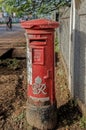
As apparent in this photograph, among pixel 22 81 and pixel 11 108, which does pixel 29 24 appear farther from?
pixel 22 81

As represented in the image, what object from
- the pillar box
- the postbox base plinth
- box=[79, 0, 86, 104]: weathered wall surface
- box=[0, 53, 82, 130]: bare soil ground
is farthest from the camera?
box=[0, 53, 82, 130]: bare soil ground

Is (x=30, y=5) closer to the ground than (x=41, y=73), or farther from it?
farther from it

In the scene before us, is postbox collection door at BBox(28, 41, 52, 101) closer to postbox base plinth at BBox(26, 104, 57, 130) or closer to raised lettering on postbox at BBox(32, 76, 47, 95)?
→ raised lettering on postbox at BBox(32, 76, 47, 95)

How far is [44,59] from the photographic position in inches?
176

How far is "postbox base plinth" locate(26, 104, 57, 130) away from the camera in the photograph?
461cm

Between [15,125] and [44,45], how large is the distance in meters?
1.30

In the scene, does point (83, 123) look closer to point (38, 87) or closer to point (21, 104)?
point (38, 87)

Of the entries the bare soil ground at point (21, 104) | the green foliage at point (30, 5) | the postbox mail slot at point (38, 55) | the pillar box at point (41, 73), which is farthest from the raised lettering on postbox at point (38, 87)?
the green foliage at point (30, 5)

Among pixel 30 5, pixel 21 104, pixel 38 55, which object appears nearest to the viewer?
pixel 38 55

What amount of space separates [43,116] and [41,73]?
64cm

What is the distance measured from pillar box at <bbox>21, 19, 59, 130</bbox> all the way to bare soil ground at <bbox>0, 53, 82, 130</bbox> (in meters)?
0.21

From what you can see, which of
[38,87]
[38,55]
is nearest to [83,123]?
[38,87]

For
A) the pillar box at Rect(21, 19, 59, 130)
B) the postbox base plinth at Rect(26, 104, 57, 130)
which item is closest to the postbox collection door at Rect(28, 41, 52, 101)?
the pillar box at Rect(21, 19, 59, 130)

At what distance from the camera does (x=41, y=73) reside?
4.50 m
